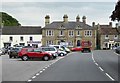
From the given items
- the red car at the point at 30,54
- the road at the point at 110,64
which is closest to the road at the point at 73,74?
the road at the point at 110,64

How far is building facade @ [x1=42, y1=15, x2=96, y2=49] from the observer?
4525 inches

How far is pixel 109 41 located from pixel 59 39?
869 inches

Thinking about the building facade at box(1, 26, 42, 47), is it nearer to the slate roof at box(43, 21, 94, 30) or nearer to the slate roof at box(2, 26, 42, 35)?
the slate roof at box(2, 26, 42, 35)

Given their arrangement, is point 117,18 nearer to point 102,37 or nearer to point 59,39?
point 59,39

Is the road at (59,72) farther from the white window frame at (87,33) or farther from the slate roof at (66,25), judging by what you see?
the white window frame at (87,33)

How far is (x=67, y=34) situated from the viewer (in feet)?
378

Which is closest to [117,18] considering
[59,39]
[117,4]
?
[117,4]

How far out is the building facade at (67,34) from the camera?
114938 mm

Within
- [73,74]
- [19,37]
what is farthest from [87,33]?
A: [73,74]

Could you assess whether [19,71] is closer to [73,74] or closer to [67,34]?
[73,74]

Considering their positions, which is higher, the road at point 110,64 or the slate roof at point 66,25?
the slate roof at point 66,25

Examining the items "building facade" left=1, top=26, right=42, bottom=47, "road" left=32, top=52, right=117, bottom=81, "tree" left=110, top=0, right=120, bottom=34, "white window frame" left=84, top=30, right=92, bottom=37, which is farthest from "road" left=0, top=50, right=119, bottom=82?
"white window frame" left=84, top=30, right=92, bottom=37

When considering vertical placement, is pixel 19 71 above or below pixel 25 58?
below

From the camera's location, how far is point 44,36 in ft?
377
